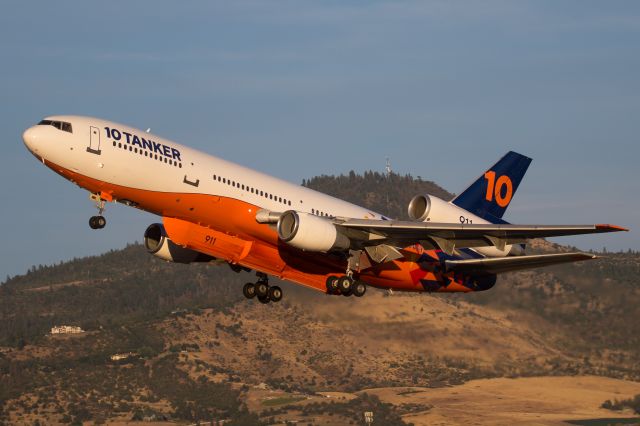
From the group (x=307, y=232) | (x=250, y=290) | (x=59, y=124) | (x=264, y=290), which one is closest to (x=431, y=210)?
(x=307, y=232)

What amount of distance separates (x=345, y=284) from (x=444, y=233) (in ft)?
16.6

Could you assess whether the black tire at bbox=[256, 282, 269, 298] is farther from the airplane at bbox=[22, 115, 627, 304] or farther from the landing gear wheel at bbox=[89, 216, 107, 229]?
the landing gear wheel at bbox=[89, 216, 107, 229]

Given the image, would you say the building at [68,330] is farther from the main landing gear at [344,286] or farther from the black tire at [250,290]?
the main landing gear at [344,286]

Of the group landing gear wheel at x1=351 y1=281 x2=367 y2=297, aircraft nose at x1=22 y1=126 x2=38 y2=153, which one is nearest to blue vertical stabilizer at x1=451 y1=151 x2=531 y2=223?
landing gear wheel at x1=351 y1=281 x2=367 y2=297

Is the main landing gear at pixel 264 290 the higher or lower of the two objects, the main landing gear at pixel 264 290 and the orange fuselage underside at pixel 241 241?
the lower

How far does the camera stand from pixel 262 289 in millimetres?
53906

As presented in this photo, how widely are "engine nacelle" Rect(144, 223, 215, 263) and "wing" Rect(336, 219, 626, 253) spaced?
24.3 ft

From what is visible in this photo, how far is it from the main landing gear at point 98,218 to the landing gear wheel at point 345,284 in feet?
35.1

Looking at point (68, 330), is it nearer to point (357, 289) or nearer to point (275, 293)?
point (275, 293)

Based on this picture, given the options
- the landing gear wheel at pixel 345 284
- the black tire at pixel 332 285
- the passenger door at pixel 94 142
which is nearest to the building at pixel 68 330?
the black tire at pixel 332 285

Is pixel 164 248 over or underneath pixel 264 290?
over

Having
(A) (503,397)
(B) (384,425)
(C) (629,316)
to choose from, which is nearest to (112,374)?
(B) (384,425)

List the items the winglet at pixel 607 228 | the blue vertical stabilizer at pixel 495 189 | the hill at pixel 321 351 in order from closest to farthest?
the winglet at pixel 607 228, the blue vertical stabilizer at pixel 495 189, the hill at pixel 321 351

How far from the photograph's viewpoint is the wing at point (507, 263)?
4991cm
